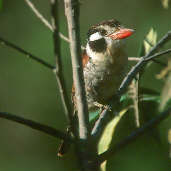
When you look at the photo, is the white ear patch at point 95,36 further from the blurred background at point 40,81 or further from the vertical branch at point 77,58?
the blurred background at point 40,81

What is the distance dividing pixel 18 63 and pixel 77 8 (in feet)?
16.2

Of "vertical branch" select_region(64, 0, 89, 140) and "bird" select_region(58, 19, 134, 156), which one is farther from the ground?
"vertical branch" select_region(64, 0, 89, 140)

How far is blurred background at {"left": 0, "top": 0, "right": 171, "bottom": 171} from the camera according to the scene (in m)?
5.29

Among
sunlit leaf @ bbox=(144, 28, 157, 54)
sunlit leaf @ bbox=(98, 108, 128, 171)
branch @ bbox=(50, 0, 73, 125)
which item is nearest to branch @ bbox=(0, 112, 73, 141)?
branch @ bbox=(50, 0, 73, 125)

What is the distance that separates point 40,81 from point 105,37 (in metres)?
2.87

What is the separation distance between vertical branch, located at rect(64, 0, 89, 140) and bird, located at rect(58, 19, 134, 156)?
A: 1304 millimetres

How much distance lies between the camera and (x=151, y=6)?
605 cm

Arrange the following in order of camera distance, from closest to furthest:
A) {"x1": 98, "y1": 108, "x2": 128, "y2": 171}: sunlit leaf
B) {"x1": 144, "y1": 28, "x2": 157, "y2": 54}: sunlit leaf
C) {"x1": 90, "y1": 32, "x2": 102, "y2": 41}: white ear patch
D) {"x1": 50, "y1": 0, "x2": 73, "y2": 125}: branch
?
{"x1": 50, "y1": 0, "x2": 73, "y2": 125}: branch, {"x1": 98, "y1": 108, "x2": 128, "y2": 171}: sunlit leaf, {"x1": 144, "y1": 28, "x2": 157, "y2": 54}: sunlit leaf, {"x1": 90, "y1": 32, "x2": 102, "y2": 41}: white ear patch

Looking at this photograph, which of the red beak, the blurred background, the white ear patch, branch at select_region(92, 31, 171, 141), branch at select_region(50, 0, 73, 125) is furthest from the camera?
the blurred background

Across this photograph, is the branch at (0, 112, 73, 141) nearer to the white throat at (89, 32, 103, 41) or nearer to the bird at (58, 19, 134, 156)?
the bird at (58, 19, 134, 156)

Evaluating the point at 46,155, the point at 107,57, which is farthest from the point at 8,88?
the point at 107,57

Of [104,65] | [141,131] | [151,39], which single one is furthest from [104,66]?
[141,131]

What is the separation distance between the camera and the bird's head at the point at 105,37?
2.80 metres

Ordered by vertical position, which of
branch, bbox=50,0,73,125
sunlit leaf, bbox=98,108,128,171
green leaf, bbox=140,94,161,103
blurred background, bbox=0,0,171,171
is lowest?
blurred background, bbox=0,0,171,171
